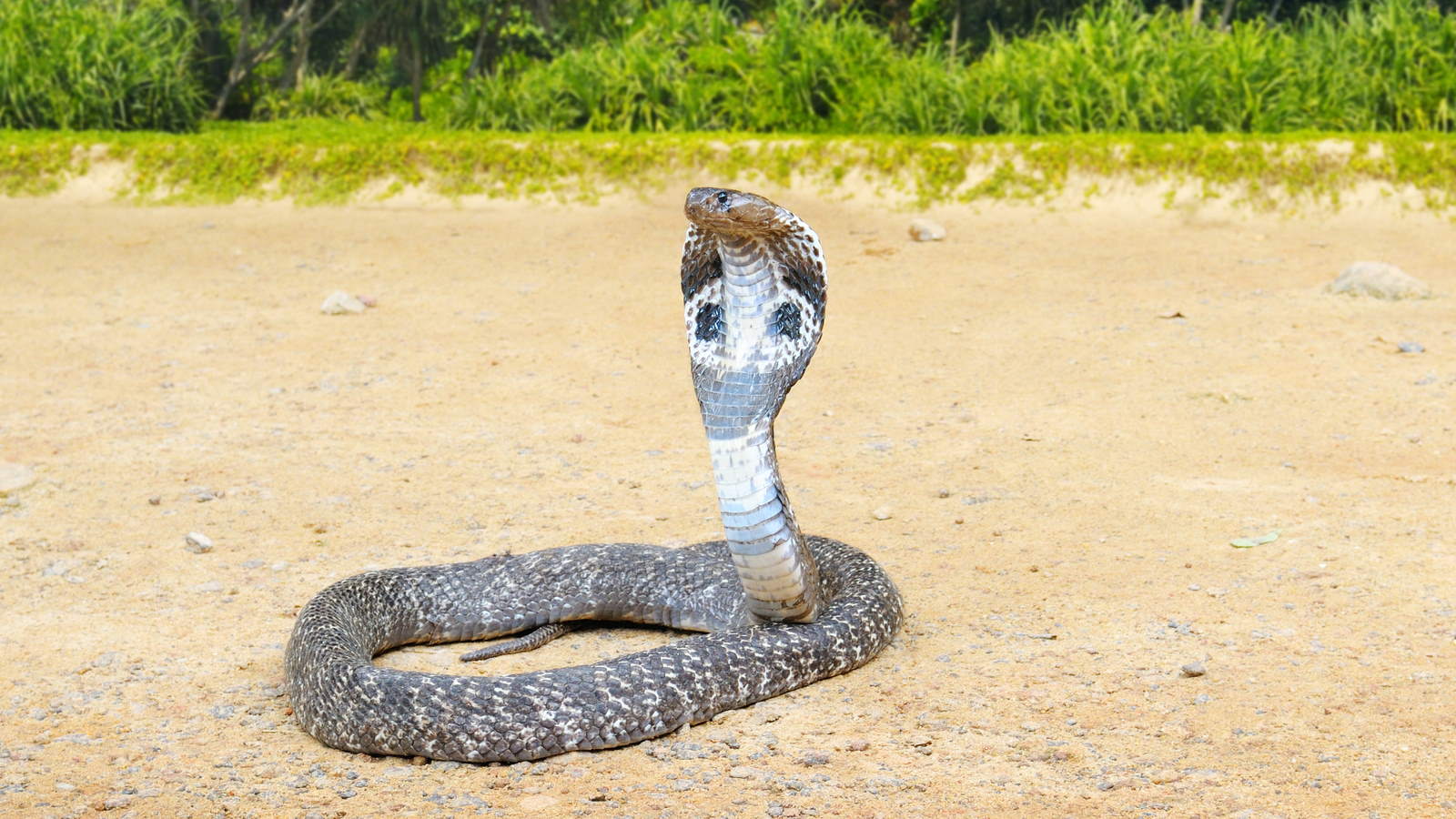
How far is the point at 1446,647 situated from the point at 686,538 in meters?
2.69

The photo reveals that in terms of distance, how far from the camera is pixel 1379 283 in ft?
31.5

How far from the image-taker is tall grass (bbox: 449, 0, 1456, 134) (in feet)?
43.5

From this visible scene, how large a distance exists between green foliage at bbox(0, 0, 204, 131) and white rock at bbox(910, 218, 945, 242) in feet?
24.7

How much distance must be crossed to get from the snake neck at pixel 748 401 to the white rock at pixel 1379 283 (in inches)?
255

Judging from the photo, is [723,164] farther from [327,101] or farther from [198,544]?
[198,544]

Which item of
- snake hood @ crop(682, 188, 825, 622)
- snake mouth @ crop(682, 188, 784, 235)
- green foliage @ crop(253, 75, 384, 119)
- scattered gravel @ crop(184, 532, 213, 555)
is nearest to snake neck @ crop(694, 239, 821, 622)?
snake hood @ crop(682, 188, 825, 622)

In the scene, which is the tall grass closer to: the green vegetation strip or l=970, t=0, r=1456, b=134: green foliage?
l=970, t=0, r=1456, b=134: green foliage

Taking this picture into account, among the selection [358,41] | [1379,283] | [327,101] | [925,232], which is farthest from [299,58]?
[1379,283]

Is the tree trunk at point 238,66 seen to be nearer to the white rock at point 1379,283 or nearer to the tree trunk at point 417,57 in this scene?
the tree trunk at point 417,57

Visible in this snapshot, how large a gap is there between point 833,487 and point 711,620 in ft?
5.56

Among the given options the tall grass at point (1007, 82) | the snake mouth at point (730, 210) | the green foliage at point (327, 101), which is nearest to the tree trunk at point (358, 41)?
the green foliage at point (327, 101)

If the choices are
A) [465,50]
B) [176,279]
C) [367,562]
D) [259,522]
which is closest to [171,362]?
[176,279]

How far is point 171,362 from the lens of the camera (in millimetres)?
8773

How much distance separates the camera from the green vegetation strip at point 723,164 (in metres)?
12.0
